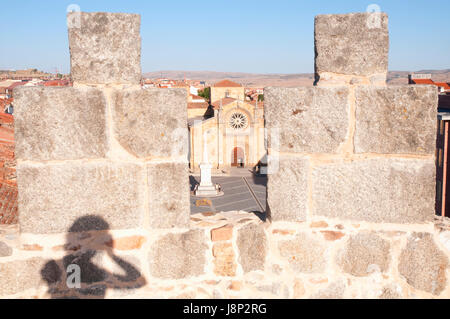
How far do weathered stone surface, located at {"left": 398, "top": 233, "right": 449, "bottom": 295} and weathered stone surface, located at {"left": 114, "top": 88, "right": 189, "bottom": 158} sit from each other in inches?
57.7

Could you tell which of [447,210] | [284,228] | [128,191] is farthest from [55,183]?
[447,210]

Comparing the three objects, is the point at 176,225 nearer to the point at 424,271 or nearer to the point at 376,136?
the point at 376,136

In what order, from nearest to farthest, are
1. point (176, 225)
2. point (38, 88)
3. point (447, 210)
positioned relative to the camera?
point (38, 88), point (176, 225), point (447, 210)

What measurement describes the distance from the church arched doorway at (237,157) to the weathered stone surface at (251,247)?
38.8m

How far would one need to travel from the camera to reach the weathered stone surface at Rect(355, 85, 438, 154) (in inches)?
94.7

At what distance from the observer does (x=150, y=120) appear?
249 cm

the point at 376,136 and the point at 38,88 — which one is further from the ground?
the point at 38,88

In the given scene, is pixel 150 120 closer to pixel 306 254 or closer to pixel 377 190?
pixel 306 254

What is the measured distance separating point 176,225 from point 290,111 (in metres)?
0.95

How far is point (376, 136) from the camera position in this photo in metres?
2.46

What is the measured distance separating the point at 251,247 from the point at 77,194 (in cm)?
105

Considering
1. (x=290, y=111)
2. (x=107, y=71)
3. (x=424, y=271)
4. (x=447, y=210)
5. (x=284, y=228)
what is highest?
(x=107, y=71)

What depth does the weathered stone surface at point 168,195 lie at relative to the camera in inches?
99.2

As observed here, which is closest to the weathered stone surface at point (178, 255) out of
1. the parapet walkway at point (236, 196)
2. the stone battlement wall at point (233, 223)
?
the stone battlement wall at point (233, 223)
